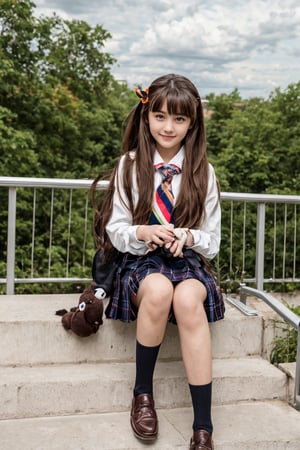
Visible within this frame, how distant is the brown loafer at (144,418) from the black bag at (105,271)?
0.62 meters

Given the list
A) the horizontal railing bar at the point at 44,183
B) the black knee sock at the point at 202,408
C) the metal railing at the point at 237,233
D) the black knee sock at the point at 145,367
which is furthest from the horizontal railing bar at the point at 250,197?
the black knee sock at the point at 202,408

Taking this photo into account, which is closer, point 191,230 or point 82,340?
point 191,230

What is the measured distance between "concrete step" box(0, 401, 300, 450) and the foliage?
1.39ft

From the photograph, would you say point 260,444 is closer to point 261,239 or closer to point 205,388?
point 205,388

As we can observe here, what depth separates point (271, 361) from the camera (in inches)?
146

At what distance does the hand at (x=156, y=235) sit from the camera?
2947mm

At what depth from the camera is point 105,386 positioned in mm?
3242

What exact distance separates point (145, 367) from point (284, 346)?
112 centimetres

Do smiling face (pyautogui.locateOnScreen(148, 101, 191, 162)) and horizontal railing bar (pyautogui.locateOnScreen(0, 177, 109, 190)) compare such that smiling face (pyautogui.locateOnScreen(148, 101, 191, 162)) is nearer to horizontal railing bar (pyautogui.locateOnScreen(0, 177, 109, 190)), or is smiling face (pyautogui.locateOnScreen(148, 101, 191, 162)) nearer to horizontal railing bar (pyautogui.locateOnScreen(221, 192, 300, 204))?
horizontal railing bar (pyautogui.locateOnScreen(0, 177, 109, 190))

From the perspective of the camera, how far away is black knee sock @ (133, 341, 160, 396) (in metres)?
2.92

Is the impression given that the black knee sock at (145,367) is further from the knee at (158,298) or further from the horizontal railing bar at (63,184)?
the horizontal railing bar at (63,184)

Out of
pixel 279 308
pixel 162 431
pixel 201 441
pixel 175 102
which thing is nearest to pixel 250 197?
pixel 279 308

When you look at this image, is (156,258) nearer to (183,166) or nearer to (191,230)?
(191,230)

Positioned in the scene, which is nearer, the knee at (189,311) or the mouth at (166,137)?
the knee at (189,311)
